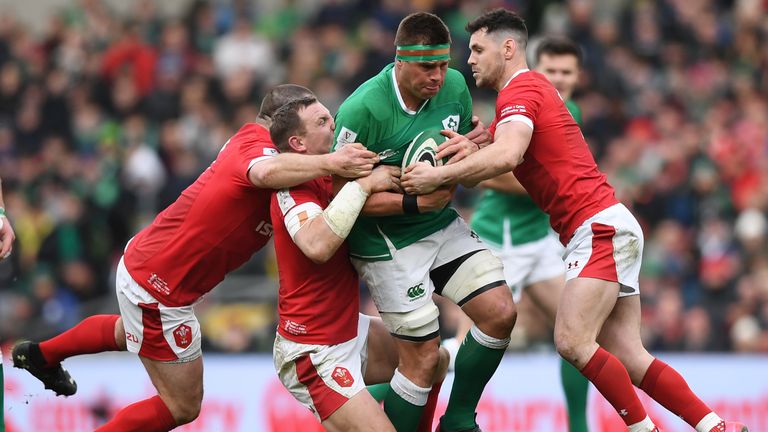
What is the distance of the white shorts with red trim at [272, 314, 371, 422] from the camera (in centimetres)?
732

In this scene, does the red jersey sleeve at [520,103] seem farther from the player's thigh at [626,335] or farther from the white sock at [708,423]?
the white sock at [708,423]

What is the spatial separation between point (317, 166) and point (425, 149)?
65 centimetres

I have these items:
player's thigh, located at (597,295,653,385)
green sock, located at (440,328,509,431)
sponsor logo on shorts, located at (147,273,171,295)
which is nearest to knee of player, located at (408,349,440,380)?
green sock, located at (440,328,509,431)

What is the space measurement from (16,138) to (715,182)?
9.19 metres

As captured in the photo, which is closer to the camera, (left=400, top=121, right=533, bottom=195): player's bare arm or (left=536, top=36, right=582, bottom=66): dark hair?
(left=400, top=121, right=533, bottom=195): player's bare arm

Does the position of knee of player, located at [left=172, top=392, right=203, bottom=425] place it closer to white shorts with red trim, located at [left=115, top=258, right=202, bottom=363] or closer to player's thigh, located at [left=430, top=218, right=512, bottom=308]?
white shorts with red trim, located at [left=115, top=258, right=202, bottom=363]

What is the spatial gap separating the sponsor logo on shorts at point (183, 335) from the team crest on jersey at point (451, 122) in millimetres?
2032

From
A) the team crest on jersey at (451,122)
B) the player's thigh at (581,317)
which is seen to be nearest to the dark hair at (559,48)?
the team crest on jersey at (451,122)

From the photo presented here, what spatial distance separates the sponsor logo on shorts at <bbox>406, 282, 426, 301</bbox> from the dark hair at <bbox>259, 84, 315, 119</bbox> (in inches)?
49.5

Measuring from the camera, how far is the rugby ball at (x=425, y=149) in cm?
730

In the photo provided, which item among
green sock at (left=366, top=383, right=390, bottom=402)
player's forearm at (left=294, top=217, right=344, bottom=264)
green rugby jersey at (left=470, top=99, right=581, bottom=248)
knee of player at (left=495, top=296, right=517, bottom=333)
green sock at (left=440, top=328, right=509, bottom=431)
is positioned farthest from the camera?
green rugby jersey at (left=470, top=99, right=581, bottom=248)

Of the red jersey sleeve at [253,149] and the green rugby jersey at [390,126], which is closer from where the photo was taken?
the green rugby jersey at [390,126]

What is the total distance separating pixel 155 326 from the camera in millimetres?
7984

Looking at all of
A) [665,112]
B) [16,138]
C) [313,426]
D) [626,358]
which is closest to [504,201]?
[626,358]
